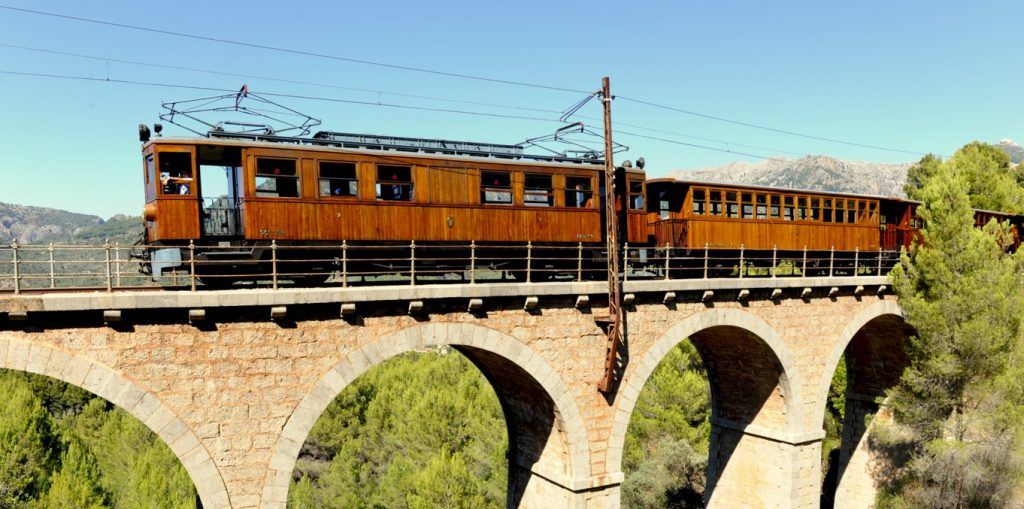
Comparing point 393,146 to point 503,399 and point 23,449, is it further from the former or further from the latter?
point 23,449

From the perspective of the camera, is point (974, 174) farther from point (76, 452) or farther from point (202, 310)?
point (76, 452)

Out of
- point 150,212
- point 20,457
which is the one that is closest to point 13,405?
point 20,457

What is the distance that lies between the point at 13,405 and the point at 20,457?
3.61m

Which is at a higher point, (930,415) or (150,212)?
(150,212)

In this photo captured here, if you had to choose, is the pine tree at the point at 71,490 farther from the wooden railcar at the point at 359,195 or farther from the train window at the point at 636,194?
the train window at the point at 636,194

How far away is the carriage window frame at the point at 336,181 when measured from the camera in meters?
13.1

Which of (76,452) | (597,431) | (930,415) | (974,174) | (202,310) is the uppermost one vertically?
(974,174)

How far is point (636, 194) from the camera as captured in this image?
1788cm

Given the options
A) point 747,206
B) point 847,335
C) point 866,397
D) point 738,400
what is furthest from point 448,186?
point 866,397

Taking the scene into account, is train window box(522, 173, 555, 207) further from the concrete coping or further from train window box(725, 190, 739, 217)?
train window box(725, 190, 739, 217)

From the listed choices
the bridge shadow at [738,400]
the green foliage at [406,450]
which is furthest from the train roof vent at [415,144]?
the green foliage at [406,450]

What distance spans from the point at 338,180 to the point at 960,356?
2077 centimetres

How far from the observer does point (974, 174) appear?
39344 millimetres

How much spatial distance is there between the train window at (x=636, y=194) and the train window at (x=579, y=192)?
1828mm
